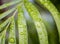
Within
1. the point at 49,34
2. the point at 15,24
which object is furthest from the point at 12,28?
the point at 49,34

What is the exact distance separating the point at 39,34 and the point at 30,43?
2.2 inches

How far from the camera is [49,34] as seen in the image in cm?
71

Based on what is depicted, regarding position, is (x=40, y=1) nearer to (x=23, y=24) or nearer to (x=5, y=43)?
(x=23, y=24)

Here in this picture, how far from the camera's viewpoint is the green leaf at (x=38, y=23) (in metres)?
0.70

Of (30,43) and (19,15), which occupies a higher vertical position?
(19,15)

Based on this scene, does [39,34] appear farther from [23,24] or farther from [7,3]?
[7,3]

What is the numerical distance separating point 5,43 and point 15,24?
9 centimetres


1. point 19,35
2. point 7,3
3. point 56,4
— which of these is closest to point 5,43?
point 19,35

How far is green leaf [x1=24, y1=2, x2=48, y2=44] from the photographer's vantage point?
70cm

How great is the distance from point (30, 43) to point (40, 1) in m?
0.19

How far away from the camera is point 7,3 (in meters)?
0.72

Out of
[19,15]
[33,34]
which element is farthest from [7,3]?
[33,34]

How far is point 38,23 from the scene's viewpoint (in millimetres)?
701

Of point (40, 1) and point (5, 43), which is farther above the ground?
point (40, 1)
